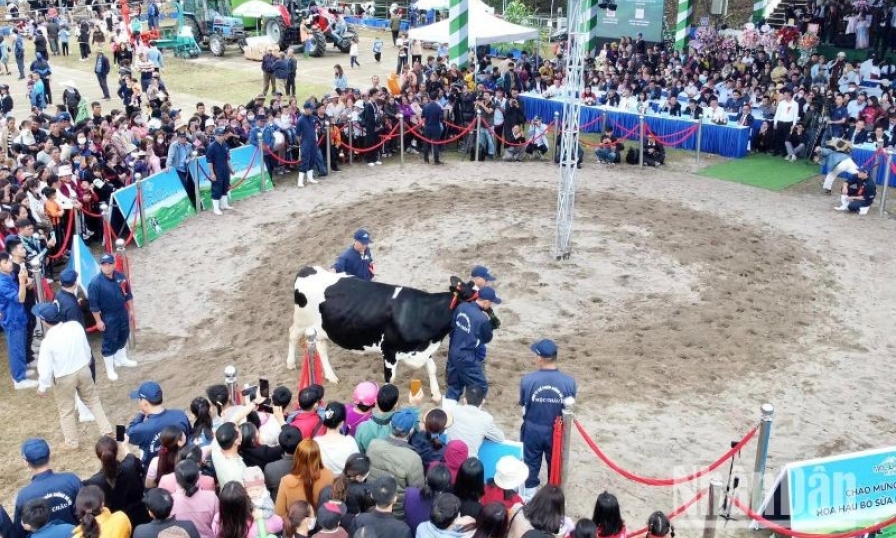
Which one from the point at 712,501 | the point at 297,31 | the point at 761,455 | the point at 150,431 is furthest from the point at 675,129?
the point at 297,31

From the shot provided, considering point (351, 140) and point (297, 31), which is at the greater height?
point (297, 31)

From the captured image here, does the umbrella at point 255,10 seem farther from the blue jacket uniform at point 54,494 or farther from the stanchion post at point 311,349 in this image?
the blue jacket uniform at point 54,494

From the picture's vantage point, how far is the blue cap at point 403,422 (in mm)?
6301

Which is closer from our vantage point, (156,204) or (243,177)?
(156,204)

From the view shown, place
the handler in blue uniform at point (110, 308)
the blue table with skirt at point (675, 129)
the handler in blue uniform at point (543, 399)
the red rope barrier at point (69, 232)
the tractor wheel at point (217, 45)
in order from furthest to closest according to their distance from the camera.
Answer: the tractor wheel at point (217, 45)
the blue table with skirt at point (675, 129)
the red rope barrier at point (69, 232)
the handler in blue uniform at point (110, 308)
the handler in blue uniform at point (543, 399)

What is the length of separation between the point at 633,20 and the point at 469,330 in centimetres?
2412

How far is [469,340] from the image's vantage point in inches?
345

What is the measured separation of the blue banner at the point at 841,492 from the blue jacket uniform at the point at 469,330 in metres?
3.15

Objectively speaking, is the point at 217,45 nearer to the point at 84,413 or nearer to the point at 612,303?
the point at 612,303

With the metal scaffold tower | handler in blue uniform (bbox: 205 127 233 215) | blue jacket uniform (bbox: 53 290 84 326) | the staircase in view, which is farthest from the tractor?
blue jacket uniform (bbox: 53 290 84 326)

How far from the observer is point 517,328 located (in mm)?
11430

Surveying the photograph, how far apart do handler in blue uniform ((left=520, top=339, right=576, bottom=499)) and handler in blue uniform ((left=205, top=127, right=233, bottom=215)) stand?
9.59 m

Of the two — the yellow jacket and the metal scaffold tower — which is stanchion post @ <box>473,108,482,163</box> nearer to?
the metal scaffold tower

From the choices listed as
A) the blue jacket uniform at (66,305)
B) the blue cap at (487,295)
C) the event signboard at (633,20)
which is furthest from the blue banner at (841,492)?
the event signboard at (633,20)
